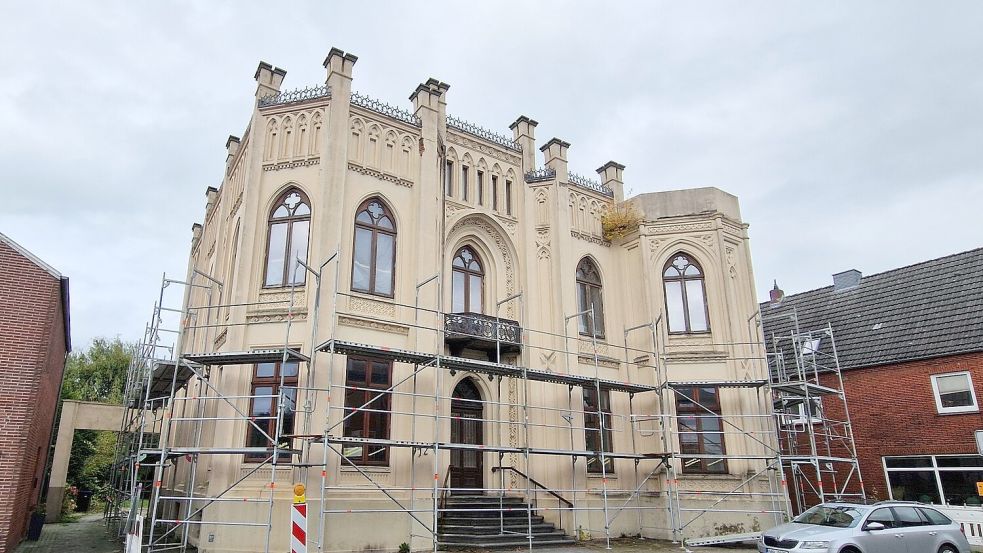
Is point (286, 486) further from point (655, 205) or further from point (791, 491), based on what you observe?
point (791, 491)

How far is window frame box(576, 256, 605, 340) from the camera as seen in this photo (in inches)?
745

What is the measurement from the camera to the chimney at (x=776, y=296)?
25.3 meters

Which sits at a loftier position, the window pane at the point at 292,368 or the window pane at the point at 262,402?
the window pane at the point at 292,368

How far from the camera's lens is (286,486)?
13.1 metres

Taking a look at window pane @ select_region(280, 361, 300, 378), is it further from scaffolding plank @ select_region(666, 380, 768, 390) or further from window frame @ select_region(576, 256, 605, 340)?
scaffolding plank @ select_region(666, 380, 768, 390)

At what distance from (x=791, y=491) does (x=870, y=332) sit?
5539 millimetres

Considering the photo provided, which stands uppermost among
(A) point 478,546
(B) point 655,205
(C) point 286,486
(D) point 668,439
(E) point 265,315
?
(B) point 655,205

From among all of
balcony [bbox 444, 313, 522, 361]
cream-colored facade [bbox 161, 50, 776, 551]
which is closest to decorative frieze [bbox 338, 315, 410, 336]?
cream-colored facade [bbox 161, 50, 776, 551]

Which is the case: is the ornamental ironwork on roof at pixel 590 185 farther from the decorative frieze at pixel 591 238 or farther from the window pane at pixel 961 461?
the window pane at pixel 961 461

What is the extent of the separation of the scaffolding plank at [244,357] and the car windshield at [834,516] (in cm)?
1012

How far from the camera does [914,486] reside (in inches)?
717

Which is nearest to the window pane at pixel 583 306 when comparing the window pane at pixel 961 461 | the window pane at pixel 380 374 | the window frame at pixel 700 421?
the window frame at pixel 700 421

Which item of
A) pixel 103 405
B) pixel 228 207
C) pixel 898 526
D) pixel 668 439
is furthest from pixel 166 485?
pixel 898 526

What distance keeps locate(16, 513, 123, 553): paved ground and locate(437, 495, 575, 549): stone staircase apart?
23.9 feet
